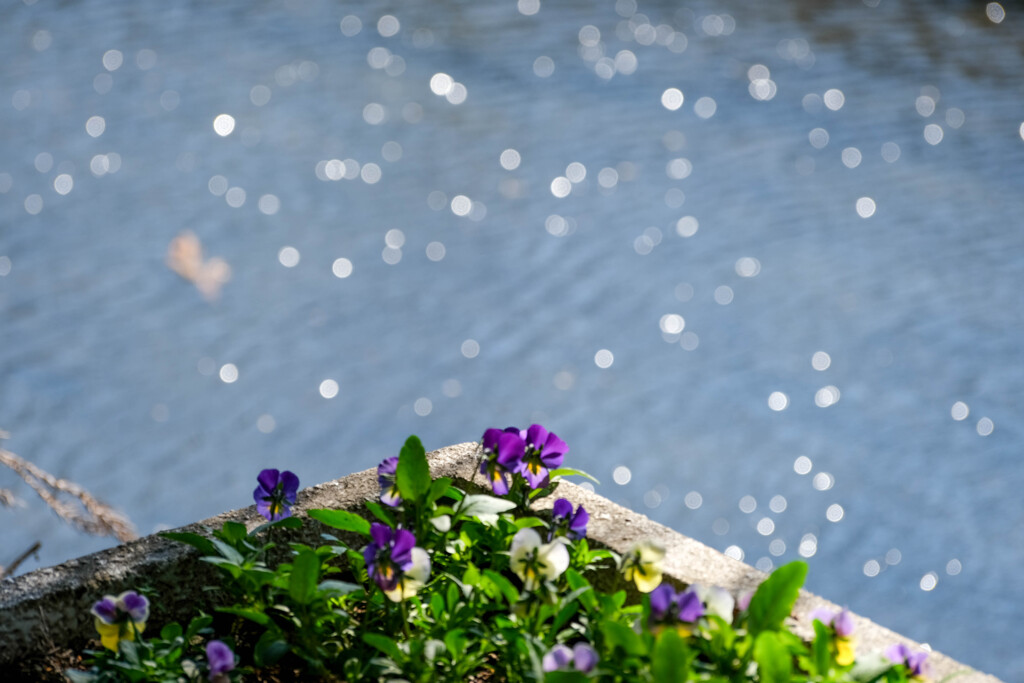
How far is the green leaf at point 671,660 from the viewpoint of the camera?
0.69 metres

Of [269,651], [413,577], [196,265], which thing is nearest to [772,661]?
[413,577]

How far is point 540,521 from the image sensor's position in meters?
0.95

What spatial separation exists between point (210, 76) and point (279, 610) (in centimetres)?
350

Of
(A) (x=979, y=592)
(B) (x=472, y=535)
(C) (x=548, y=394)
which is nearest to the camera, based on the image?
(B) (x=472, y=535)

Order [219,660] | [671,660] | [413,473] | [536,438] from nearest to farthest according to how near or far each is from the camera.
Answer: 1. [671,660]
2. [219,660]
3. [413,473]
4. [536,438]

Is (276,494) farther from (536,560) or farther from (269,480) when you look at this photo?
(536,560)

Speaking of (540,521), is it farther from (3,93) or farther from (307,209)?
(3,93)

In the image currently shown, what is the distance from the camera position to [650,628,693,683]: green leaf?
0.69 meters

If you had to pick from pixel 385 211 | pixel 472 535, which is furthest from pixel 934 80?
pixel 472 535

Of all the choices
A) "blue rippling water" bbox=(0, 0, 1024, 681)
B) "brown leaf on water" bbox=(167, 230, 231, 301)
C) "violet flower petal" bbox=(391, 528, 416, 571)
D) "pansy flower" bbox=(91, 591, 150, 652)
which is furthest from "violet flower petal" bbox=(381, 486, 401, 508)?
"brown leaf on water" bbox=(167, 230, 231, 301)

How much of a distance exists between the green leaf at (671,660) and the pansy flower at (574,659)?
0.06 metres

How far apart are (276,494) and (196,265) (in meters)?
2.09

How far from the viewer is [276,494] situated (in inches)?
38.2

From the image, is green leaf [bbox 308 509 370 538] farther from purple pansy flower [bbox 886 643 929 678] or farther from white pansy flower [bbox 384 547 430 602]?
purple pansy flower [bbox 886 643 929 678]
